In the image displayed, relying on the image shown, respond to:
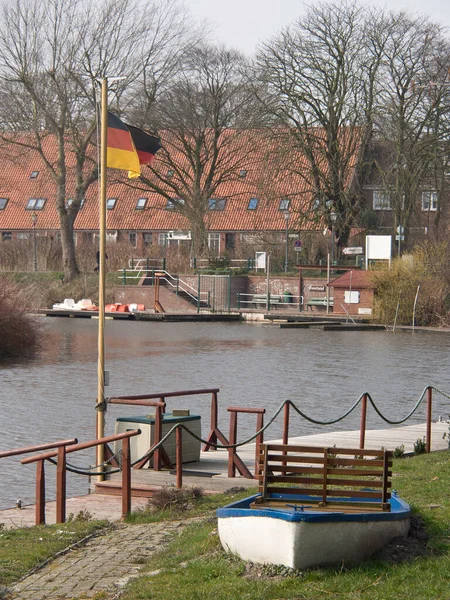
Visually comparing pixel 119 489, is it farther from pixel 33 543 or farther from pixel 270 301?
pixel 270 301

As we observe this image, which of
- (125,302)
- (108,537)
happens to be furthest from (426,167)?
(108,537)

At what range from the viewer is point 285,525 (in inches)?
305

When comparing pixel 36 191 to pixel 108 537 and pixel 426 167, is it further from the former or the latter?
pixel 108 537

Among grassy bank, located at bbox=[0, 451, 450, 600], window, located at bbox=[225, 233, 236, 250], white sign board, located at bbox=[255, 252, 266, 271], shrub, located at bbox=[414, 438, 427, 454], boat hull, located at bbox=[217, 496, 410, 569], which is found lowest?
shrub, located at bbox=[414, 438, 427, 454]

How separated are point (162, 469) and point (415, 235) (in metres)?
50.5

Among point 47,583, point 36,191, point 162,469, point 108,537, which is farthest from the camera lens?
point 36,191

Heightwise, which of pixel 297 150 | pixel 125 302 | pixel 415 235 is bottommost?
pixel 125 302

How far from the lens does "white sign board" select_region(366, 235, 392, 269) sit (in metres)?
54.8

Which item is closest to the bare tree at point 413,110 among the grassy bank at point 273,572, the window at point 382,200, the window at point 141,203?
the window at point 382,200

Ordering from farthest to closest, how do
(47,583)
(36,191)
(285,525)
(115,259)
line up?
1. (36,191)
2. (115,259)
3. (47,583)
4. (285,525)

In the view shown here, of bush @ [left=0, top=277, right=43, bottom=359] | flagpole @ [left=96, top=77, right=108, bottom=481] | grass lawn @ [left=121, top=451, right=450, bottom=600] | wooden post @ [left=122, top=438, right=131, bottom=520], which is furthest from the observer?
bush @ [left=0, top=277, right=43, bottom=359]

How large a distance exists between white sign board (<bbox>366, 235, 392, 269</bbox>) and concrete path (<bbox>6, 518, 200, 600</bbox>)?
4498cm

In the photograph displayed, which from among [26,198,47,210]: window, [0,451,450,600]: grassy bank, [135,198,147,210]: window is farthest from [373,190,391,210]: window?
[0,451,450,600]: grassy bank

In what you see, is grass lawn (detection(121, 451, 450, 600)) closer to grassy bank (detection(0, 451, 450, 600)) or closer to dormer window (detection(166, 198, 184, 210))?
grassy bank (detection(0, 451, 450, 600))
